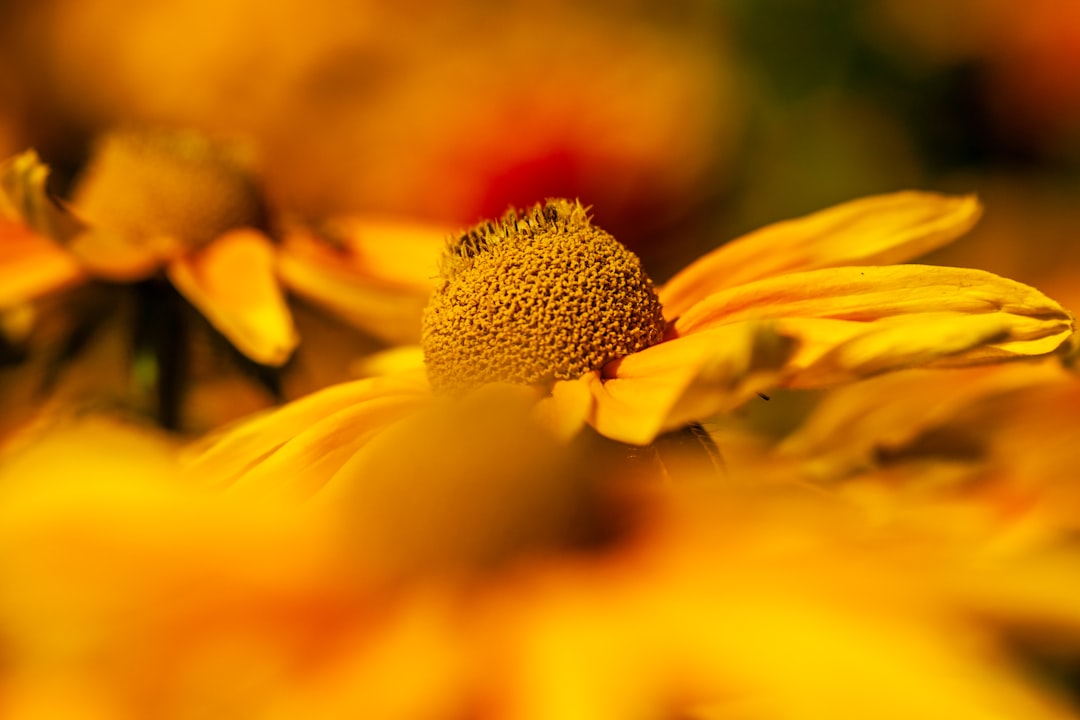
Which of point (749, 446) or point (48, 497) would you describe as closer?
point (48, 497)

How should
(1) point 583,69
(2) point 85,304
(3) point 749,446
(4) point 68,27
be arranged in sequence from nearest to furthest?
(3) point 749,446
(2) point 85,304
(1) point 583,69
(4) point 68,27

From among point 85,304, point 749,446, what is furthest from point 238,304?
point 749,446

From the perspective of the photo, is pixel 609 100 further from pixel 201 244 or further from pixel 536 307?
pixel 536 307

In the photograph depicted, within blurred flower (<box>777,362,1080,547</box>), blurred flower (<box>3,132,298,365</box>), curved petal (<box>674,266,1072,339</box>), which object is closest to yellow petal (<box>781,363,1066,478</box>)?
blurred flower (<box>777,362,1080,547</box>)

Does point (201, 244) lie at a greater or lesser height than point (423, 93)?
lesser

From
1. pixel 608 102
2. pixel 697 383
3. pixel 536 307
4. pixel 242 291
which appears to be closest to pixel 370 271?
pixel 242 291

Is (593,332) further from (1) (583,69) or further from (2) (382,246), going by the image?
(1) (583,69)

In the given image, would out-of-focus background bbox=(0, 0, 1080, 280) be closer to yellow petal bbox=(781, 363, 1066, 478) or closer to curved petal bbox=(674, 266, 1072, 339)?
yellow petal bbox=(781, 363, 1066, 478)
